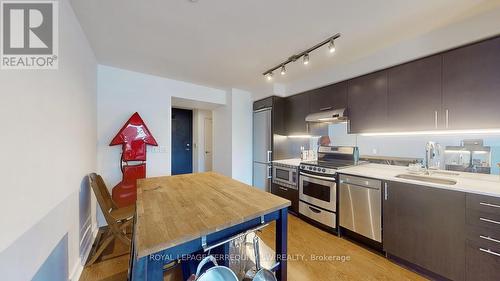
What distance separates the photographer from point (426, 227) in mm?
1698

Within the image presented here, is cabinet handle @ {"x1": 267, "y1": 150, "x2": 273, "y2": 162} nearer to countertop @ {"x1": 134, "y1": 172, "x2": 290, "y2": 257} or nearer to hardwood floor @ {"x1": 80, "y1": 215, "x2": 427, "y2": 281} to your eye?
hardwood floor @ {"x1": 80, "y1": 215, "x2": 427, "y2": 281}

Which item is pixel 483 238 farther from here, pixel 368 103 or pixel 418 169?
pixel 368 103

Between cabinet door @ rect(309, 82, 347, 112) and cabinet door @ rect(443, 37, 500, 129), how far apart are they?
1098mm

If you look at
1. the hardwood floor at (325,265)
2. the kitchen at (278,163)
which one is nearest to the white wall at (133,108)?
the kitchen at (278,163)

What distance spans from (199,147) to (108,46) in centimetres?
345

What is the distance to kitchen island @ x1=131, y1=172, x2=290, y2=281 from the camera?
0.79m

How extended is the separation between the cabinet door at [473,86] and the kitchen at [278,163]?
0.01 m

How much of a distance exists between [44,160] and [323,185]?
108 inches

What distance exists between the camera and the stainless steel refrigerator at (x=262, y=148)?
367 cm

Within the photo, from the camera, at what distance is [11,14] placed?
101 centimetres

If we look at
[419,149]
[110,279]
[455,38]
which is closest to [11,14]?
[110,279]

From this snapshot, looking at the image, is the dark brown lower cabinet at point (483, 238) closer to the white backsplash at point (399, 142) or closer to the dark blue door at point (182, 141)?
the white backsplash at point (399, 142)

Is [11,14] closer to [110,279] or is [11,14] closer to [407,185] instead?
[110,279]

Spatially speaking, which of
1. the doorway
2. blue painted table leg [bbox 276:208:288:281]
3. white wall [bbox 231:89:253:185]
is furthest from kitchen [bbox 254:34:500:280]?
the doorway
